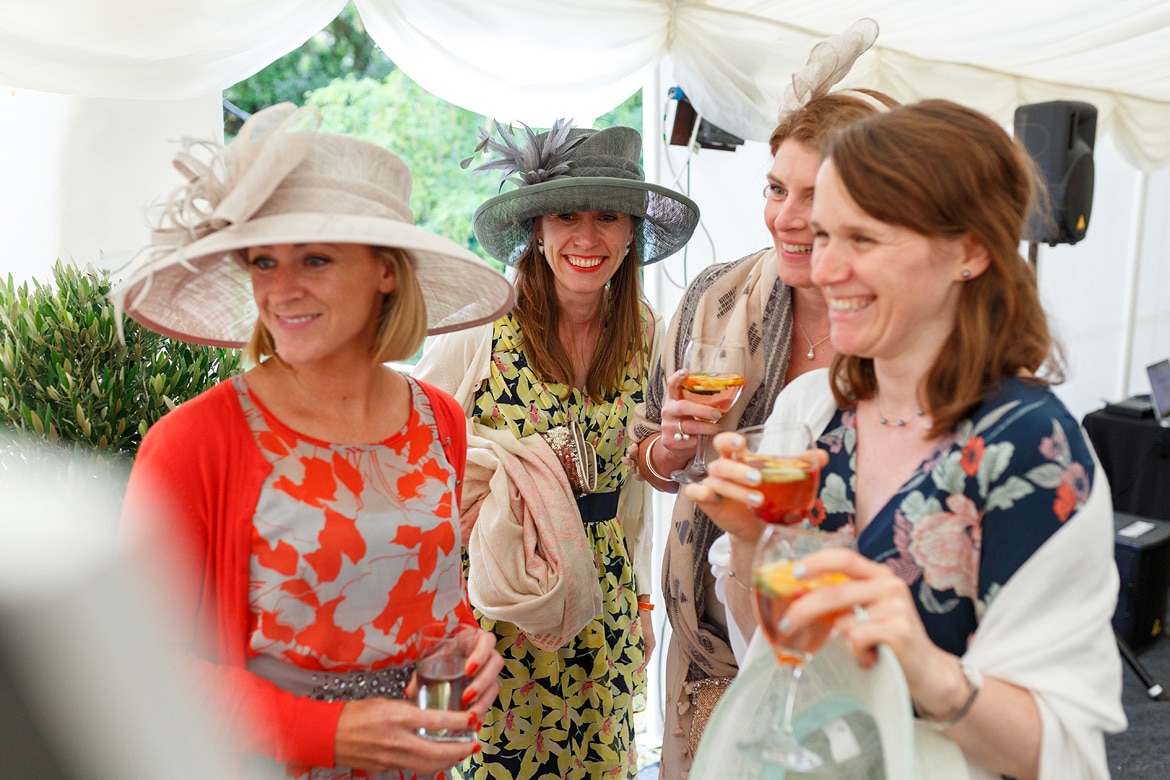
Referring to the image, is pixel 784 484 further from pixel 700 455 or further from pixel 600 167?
pixel 600 167

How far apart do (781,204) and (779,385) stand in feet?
1.32

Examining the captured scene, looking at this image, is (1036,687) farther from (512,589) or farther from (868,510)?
(512,589)

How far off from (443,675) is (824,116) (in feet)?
4.13

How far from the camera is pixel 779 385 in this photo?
79.4 inches

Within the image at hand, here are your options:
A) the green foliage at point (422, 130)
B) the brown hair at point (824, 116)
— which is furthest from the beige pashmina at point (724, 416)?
the green foliage at point (422, 130)

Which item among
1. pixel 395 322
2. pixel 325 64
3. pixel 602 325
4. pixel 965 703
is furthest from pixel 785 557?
pixel 325 64

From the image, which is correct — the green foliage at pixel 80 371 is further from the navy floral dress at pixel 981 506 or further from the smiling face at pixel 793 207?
the navy floral dress at pixel 981 506

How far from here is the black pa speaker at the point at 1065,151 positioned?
510 centimetres

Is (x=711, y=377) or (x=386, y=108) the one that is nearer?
(x=711, y=377)

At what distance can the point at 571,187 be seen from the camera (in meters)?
2.46

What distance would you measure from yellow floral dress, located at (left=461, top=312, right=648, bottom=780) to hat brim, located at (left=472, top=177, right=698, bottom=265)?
315 millimetres

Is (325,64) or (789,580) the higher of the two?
(325,64)

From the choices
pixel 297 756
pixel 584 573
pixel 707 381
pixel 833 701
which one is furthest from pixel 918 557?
pixel 584 573

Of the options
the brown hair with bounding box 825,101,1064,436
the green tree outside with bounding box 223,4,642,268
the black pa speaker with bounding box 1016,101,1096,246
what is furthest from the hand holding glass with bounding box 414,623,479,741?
the green tree outside with bounding box 223,4,642,268
